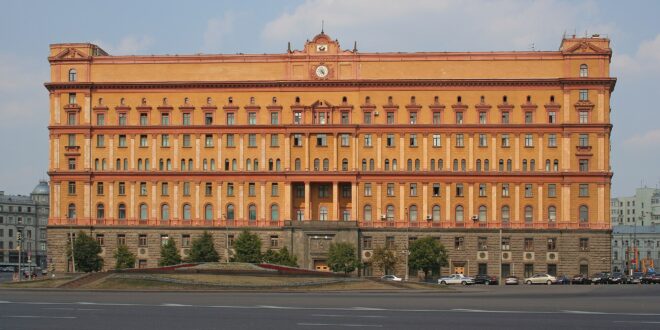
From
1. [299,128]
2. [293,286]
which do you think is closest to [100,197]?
[299,128]

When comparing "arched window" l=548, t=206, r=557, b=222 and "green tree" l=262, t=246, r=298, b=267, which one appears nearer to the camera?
"green tree" l=262, t=246, r=298, b=267

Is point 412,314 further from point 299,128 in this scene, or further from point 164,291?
point 299,128

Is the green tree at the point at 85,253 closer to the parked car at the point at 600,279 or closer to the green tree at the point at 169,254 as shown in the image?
the green tree at the point at 169,254

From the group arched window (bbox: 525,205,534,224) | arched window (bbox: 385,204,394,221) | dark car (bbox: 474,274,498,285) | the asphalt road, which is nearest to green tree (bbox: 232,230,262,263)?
arched window (bbox: 385,204,394,221)

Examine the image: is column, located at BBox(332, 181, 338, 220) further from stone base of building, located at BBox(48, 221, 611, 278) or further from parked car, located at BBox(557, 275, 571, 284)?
parked car, located at BBox(557, 275, 571, 284)

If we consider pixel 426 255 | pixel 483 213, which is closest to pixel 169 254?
pixel 426 255

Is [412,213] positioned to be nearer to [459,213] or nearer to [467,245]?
[459,213]

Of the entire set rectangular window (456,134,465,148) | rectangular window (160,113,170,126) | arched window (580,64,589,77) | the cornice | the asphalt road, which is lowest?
the asphalt road

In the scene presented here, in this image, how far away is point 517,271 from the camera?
412 feet

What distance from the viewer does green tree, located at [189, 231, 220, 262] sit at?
123 m

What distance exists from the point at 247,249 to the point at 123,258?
16344 mm

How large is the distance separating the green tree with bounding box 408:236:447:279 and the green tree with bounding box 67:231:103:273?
37795 millimetres

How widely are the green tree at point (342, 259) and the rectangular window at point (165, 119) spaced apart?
2735 cm

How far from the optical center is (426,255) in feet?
393
